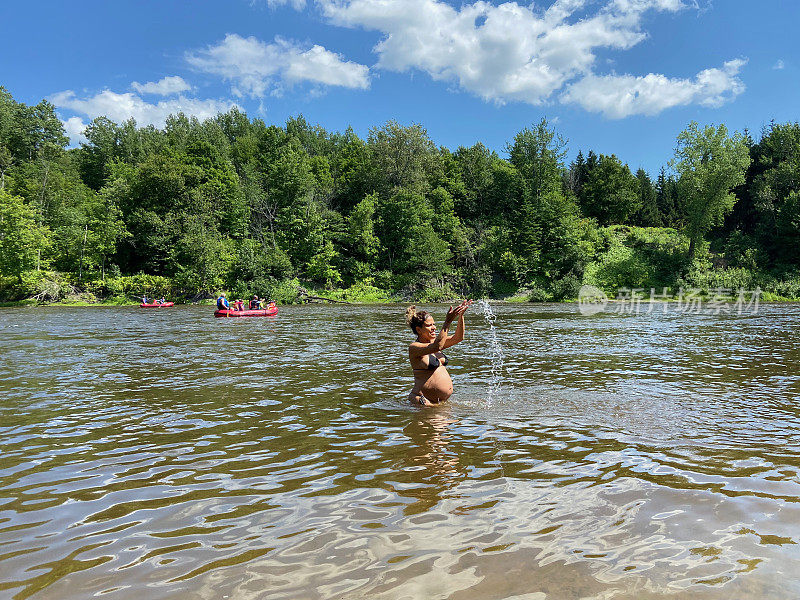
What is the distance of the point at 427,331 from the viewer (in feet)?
28.6

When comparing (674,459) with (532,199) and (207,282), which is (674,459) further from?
(532,199)

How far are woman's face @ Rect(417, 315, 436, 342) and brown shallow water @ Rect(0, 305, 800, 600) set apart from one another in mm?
1357

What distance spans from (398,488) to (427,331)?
4023mm

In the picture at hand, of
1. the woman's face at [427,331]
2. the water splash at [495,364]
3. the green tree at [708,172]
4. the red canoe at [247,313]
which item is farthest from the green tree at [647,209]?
the woman's face at [427,331]

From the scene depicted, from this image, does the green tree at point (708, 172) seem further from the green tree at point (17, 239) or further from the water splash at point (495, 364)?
the green tree at point (17, 239)

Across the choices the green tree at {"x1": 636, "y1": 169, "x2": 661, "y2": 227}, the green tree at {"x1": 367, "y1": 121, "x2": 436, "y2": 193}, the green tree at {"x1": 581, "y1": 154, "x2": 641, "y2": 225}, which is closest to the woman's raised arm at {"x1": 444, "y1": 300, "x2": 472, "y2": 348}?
the green tree at {"x1": 367, "y1": 121, "x2": 436, "y2": 193}

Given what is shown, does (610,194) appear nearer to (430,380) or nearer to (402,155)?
(402,155)

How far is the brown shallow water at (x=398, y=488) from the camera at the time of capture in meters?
3.39

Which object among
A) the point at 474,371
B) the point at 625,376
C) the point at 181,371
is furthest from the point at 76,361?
the point at 625,376

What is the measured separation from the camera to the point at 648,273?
59.7 meters

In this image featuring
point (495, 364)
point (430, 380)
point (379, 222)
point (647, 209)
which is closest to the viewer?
point (430, 380)

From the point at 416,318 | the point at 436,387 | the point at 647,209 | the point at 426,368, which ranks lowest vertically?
the point at 436,387

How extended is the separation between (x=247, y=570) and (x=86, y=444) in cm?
450

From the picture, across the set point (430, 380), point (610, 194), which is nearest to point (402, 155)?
point (610, 194)
